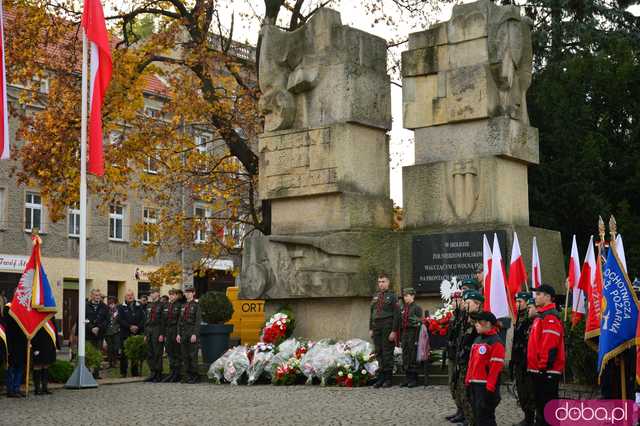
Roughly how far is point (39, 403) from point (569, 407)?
7.48 m

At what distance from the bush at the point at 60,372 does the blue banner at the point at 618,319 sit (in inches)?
399

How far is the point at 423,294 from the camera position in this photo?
16219mm

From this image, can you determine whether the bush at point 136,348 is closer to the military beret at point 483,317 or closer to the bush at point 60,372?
the bush at point 60,372

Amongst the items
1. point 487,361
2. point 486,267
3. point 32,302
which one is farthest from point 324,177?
point 487,361

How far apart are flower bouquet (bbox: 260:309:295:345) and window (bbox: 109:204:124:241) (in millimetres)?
26314

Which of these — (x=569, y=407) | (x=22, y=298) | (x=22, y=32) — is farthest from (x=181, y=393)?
(x=22, y=32)

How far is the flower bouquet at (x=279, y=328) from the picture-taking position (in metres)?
16.5

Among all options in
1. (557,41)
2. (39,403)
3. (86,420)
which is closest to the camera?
(86,420)

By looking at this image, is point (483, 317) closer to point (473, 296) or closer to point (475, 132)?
point (473, 296)

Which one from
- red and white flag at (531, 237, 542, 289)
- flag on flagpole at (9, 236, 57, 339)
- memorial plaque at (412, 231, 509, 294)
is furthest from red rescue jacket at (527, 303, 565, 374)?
flag on flagpole at (9, 236, 57, 339)

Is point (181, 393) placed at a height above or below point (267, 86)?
below

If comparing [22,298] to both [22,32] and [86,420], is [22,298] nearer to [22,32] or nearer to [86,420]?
[86,420]

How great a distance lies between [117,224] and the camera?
139 ft

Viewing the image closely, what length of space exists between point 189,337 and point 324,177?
11.6 ft
